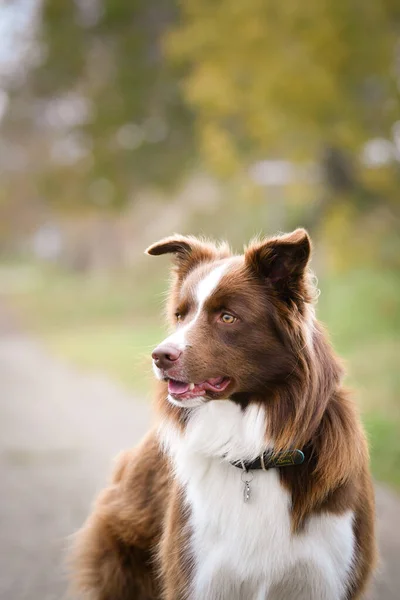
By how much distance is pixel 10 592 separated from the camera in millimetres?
4492

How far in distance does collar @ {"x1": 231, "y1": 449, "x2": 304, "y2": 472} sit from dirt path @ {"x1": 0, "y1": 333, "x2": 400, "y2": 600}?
66.3 inches

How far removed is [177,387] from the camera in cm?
321

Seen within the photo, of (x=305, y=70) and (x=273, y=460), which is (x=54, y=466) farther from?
(x=305, y=70)

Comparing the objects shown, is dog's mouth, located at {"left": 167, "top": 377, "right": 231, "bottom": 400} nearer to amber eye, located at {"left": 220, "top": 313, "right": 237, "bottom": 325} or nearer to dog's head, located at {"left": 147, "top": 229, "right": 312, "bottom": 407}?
dog's head, located at {"left": 147, "top": 229, "right": 312, "bottom": 407}

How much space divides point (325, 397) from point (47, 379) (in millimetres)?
9322

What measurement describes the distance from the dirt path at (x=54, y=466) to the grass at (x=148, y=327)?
673 mm

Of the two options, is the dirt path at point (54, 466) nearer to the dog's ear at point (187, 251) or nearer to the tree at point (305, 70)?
the dog's ear at point (187, 251)

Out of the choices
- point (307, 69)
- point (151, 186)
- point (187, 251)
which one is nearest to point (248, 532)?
point (187, 251)

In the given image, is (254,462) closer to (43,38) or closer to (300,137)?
(300,137)

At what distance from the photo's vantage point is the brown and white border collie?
10.2 ft

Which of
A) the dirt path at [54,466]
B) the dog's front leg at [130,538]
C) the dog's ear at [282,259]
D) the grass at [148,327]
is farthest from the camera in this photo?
the grass at [148,327]

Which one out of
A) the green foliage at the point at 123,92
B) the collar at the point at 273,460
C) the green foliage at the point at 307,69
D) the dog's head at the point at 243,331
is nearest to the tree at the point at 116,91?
the green foliage at the point at 123,92

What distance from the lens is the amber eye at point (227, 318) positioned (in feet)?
10.6

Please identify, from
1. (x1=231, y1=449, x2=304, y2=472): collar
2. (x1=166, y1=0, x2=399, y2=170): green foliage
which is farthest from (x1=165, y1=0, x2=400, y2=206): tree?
(x1=231, y1=449, x2=304, y2=472): collar
